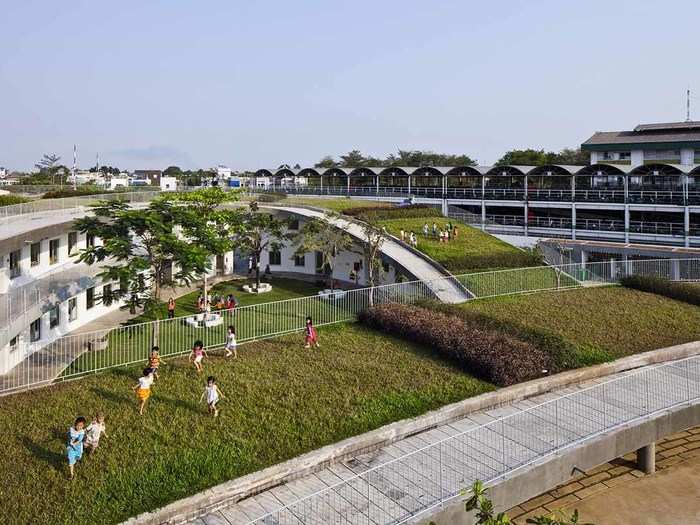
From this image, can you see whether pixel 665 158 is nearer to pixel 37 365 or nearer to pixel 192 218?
pixel 192 218

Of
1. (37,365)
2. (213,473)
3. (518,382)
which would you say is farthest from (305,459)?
(37,365)

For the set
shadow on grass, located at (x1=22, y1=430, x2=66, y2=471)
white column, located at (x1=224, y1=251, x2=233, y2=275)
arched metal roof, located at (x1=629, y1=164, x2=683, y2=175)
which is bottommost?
shadow on grass, located at (x1=22, y1=430, x2=66, y2=471)

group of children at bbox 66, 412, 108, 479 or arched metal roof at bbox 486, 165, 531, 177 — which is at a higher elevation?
arched metal roof at bbox 486, 165, 531, 177

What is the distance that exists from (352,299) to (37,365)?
10652 mm

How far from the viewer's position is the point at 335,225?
32.7 meters

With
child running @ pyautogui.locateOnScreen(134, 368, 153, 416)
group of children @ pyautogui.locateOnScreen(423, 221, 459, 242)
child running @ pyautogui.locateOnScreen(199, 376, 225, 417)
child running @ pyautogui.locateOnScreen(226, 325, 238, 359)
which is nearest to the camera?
child running @ pyautogui.locateOnScreen(199, 376, 225, 417)

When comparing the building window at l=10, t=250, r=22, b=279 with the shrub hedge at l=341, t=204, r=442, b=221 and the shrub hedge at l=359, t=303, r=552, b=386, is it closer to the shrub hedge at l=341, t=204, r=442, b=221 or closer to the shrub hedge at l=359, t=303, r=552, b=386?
the shrub hedge at l=359, t=303, r=552, b=386

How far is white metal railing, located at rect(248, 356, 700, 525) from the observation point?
1027 cm

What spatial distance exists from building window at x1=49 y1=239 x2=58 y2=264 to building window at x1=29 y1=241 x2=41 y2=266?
102 cm

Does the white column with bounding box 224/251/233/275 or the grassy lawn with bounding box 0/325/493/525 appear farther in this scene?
the white column with bounding box 224/251/233/275

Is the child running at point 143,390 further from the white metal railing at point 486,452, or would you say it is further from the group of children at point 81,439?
the white metal railing at point 486,452

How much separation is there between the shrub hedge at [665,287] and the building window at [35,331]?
25.3 meters

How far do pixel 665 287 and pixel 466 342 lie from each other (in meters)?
13.1

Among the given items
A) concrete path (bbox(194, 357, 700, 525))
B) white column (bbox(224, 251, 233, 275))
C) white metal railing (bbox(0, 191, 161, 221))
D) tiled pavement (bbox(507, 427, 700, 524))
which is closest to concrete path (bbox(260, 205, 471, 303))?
white column (bbox(224, 251, 233, 275))
